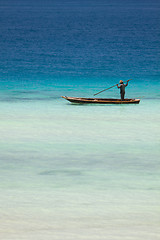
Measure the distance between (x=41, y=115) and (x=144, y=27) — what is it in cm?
12603

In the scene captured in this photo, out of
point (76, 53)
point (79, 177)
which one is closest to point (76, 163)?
point (79, 177)

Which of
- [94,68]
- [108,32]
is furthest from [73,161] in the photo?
[108,32]

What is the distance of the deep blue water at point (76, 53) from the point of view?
59.0 metres

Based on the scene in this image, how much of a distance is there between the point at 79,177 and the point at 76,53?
254ft

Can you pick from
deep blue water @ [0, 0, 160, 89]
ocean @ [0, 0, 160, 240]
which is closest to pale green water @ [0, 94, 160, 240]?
ocean @ [0, 0, 160, 240]

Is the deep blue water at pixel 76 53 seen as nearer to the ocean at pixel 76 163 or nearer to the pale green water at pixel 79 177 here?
the ocean at pixel 76 163

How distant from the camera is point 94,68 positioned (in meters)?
70.4

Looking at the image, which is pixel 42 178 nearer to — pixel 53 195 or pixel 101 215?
pixel 53 195

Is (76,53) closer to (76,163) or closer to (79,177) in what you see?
(76,163)

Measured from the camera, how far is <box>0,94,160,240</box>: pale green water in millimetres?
12977

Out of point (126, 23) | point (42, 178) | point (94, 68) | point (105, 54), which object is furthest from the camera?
point (126, 23)

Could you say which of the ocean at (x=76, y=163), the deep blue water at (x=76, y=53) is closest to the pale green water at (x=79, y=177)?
the ocean at (x=76, y=163)

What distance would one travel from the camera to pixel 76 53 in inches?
3681

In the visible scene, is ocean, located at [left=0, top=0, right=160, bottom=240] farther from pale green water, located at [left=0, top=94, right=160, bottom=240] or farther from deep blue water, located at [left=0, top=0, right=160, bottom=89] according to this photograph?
deep blue water, located at [left=0, top=0, right=160, bottom=89]
